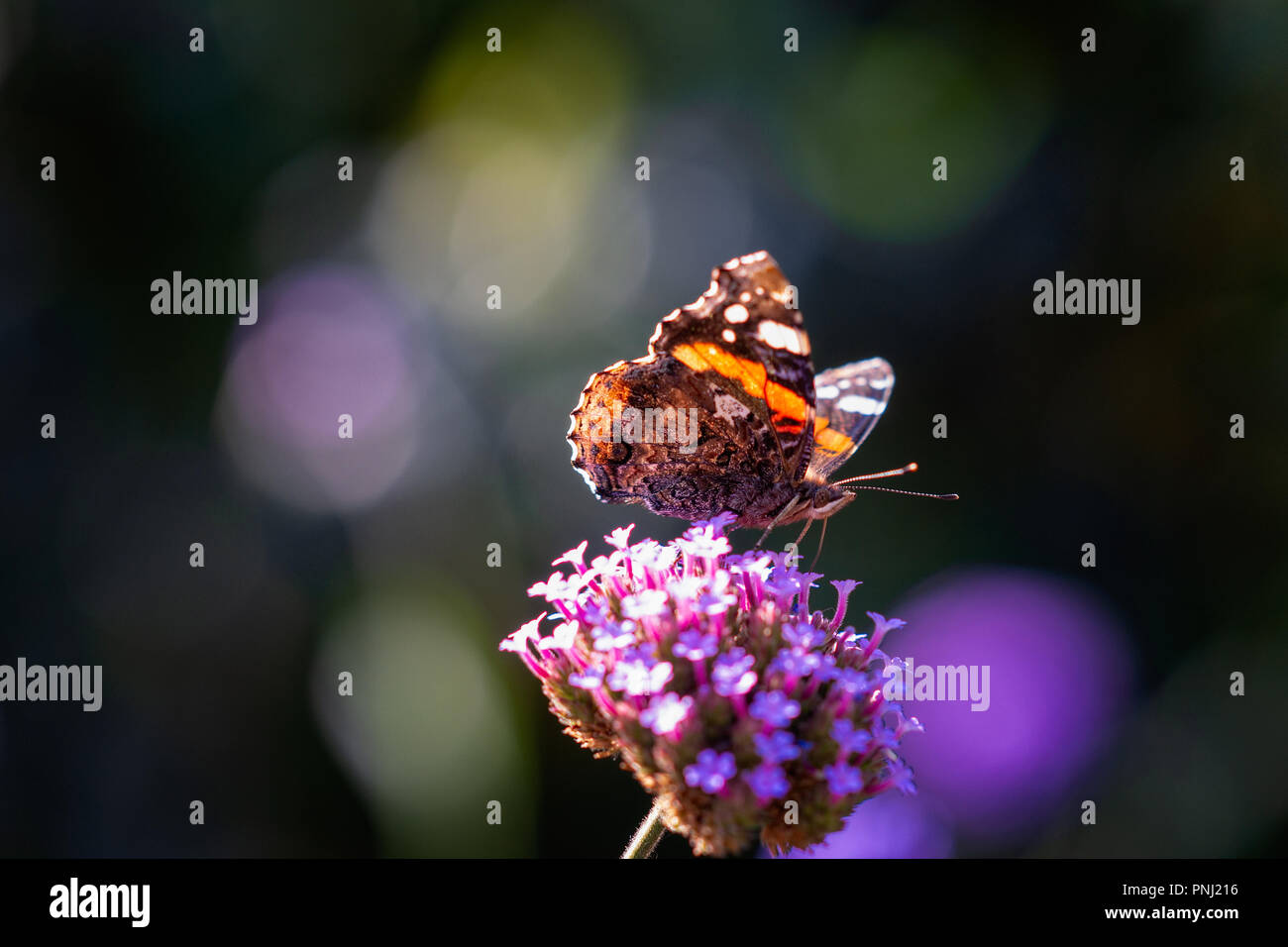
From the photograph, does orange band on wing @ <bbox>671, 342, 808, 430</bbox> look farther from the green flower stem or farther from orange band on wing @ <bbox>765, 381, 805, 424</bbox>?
the green flower stem

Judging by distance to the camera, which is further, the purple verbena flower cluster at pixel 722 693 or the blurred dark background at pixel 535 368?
the blurred dark background at pixel 535 368

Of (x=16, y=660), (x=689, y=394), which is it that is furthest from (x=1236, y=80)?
(x=16, y=660)

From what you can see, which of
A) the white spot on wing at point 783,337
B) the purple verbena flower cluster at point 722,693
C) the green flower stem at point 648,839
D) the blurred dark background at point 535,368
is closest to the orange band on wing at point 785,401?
the white spot on wing at point 783,337

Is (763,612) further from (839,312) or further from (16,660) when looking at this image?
(16,660)

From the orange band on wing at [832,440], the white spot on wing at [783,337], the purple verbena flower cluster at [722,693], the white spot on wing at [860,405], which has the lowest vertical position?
the purple verbena flower cluster at [722,693]

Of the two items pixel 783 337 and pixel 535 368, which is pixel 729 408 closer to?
pixel 783 337

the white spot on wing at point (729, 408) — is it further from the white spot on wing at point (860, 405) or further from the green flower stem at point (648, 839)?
the green flower stem at point (648, 839)
